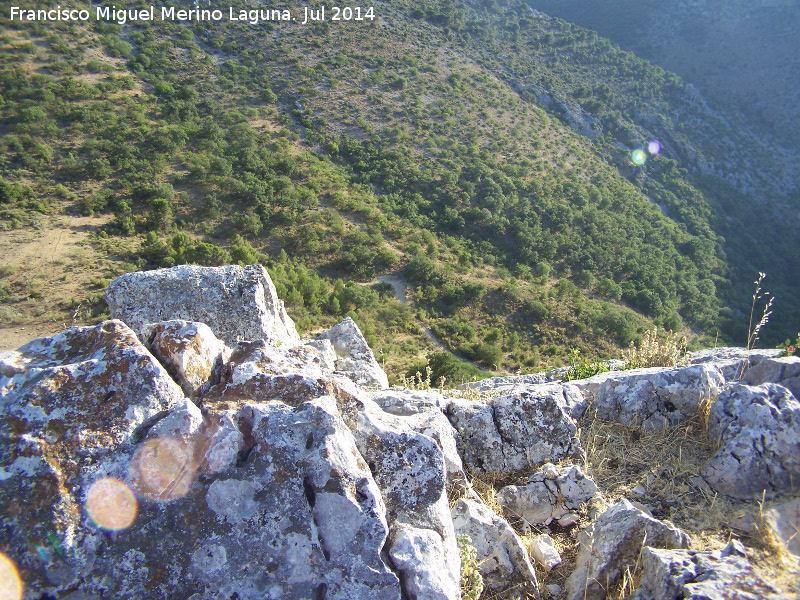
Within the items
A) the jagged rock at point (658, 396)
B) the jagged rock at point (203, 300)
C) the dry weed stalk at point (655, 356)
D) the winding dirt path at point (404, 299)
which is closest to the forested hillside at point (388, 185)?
the winding dirt path at point (404, 299)

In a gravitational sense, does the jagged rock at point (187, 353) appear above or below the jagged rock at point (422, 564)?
above

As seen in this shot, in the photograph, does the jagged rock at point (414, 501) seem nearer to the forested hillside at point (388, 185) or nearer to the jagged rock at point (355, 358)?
the jagged rock at point (355, 358)

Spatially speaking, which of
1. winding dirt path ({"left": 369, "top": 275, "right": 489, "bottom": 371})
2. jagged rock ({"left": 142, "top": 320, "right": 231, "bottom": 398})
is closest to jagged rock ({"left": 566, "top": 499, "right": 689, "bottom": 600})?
jagged rock ({"left": 142, "top": 320, "right": 231, "bottom": 398})

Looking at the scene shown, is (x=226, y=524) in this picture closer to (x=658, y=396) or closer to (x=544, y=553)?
(x=544, y=553)

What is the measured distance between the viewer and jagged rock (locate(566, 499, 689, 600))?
113 inches

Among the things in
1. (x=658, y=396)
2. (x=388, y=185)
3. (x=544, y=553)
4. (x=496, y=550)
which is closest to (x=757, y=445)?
(x=658, y=396)

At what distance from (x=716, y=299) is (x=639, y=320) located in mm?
11410

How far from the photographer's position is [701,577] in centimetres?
238

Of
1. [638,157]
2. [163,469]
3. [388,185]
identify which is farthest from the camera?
[638,157]

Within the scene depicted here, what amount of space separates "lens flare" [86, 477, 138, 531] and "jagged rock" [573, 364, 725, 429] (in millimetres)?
4480

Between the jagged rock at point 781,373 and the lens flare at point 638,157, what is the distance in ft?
164

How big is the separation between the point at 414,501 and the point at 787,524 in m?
2.55

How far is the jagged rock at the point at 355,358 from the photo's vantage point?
6332 mm

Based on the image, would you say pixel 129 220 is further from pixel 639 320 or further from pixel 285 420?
pixel 639 320
